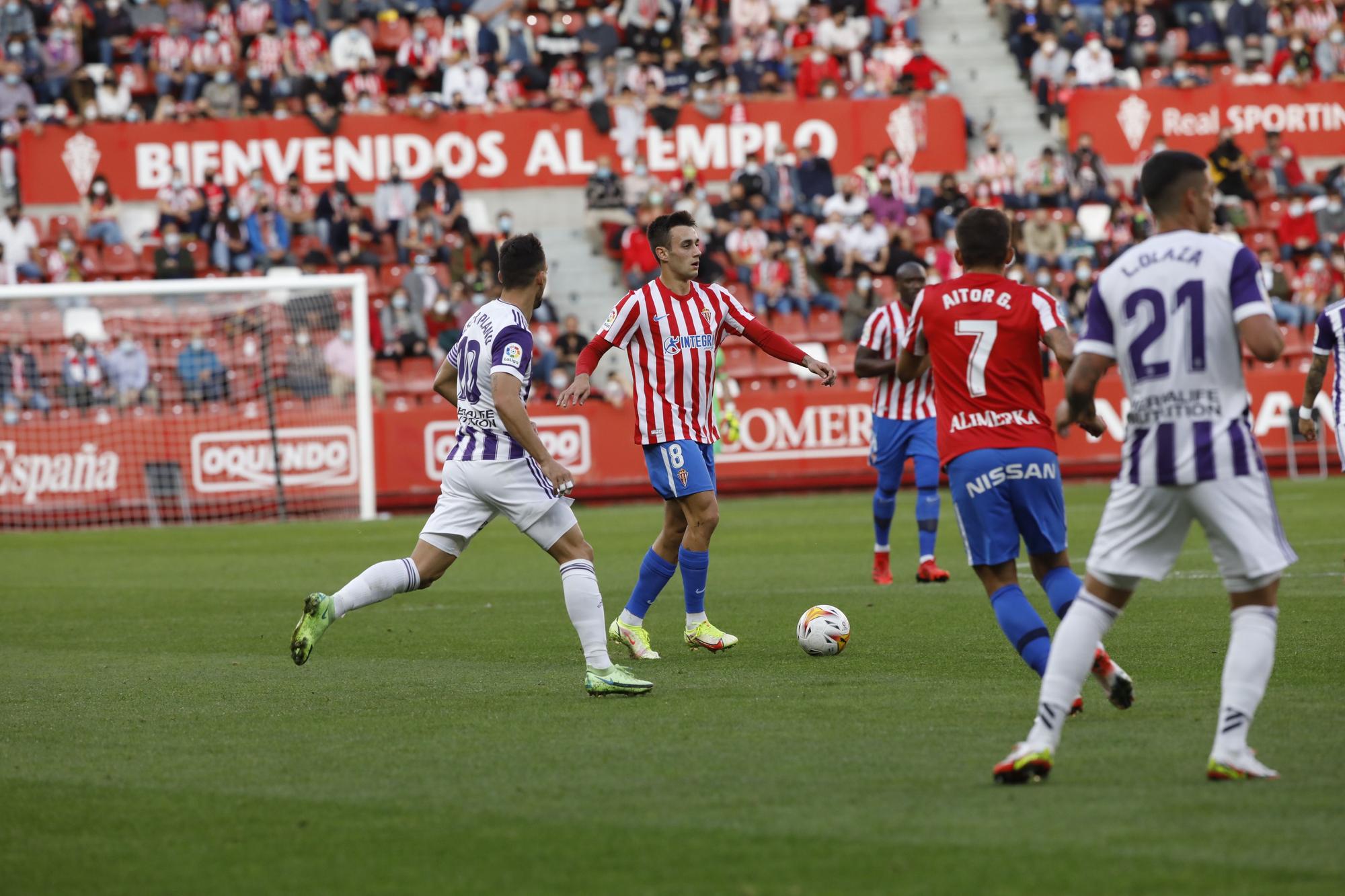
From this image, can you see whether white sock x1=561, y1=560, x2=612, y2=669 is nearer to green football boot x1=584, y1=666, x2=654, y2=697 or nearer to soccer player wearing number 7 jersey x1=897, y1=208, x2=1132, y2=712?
green football boot x1=584, y1=666, x2=654, y2=697

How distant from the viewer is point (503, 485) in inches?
333

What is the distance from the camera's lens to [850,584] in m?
13.7

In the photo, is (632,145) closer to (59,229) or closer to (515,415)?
(59,229)

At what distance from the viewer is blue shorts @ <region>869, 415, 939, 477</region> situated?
14.1 metres

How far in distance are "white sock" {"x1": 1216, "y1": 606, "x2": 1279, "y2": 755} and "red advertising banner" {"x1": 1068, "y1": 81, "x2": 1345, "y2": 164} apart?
2785 cm

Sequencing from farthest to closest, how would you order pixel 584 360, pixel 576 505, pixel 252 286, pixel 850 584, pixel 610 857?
1. pixel 576 505
2. pixel 252 286
3. pixel 850 584
4. pixel 584 360
5. pixel 610 857

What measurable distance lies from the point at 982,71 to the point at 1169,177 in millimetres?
28949

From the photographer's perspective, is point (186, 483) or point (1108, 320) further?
point (186, 483)

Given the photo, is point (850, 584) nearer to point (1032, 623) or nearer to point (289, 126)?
point (1032, 623)

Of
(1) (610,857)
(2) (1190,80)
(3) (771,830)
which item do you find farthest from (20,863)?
(2) (1190,80)

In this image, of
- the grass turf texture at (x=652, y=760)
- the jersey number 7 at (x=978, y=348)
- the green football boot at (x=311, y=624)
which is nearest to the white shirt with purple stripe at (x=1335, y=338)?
the grass turf texture at (x=652, y=760)

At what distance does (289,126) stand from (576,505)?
9.75 m

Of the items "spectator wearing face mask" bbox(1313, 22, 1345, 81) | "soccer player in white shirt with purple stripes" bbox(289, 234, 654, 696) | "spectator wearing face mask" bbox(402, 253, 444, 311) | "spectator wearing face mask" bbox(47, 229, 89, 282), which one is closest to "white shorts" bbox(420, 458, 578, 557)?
"soccer player in white shirt with purple stripes" bbox(289, 234, 654, 696)

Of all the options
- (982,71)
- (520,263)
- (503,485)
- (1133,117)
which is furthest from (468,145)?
(503,485)
